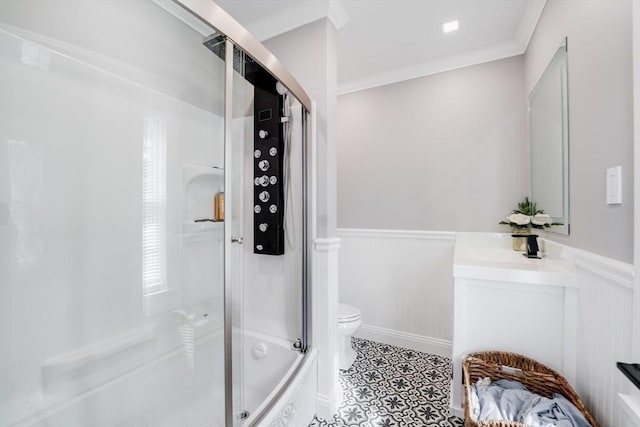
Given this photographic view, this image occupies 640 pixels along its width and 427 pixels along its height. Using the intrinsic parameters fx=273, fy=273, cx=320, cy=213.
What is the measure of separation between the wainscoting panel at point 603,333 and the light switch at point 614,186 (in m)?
0.21

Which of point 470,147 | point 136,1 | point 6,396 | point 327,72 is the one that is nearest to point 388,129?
point 470,147

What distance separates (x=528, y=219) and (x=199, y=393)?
2.27m

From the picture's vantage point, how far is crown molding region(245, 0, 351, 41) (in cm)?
170

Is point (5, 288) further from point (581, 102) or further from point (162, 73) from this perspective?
point (581, 102)

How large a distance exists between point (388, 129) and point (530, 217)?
4.41ft

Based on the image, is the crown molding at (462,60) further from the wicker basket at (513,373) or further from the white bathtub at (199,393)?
the white bathtub at (199,393)

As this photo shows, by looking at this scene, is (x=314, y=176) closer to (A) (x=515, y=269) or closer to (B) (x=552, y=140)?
(A) (x=515, y=269)

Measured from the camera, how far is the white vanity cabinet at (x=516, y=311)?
1.26m

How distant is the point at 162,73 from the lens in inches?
61.5

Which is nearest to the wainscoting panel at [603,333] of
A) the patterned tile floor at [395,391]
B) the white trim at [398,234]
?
the patterned tile floor at [395,391]

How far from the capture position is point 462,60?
227cm

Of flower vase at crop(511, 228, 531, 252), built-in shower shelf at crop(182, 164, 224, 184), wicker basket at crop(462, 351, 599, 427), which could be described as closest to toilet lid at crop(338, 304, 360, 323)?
wicker basket at crop(462, 351, 599, 427)

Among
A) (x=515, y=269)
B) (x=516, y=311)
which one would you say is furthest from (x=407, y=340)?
(x=515, y=269)

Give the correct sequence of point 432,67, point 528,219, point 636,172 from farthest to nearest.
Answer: point 432,67 → point 528,219 → point 636,172
